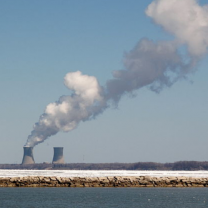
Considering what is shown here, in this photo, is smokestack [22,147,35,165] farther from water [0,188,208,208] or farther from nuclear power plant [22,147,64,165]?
water [0,188,208,208]

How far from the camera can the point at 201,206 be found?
55.4 m

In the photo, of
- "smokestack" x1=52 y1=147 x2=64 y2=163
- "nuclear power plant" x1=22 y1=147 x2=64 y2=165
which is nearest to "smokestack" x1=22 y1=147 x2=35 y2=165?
"nuclear power plant" x1=22 y1=147 x2=64 y2=165

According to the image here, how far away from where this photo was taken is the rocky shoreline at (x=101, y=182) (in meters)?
79.8

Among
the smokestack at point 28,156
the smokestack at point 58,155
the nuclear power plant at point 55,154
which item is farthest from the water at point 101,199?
the smokestack at point 58,155

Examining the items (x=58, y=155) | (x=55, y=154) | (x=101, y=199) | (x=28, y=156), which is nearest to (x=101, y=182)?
(x=101, y=199)

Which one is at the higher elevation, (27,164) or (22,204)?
(27,164)

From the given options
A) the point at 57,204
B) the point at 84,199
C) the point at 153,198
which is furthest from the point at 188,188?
the point at 57,204

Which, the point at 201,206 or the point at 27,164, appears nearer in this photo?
the point at 201,206

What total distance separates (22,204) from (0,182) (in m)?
25.3

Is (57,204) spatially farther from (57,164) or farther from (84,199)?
(57,164)

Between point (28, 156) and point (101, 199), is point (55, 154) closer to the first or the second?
point (28, 156)

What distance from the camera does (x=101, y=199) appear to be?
6097 centimetres

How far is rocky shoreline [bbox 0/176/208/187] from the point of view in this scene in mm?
79750

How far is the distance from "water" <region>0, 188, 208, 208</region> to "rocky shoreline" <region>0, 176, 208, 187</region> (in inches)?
275
